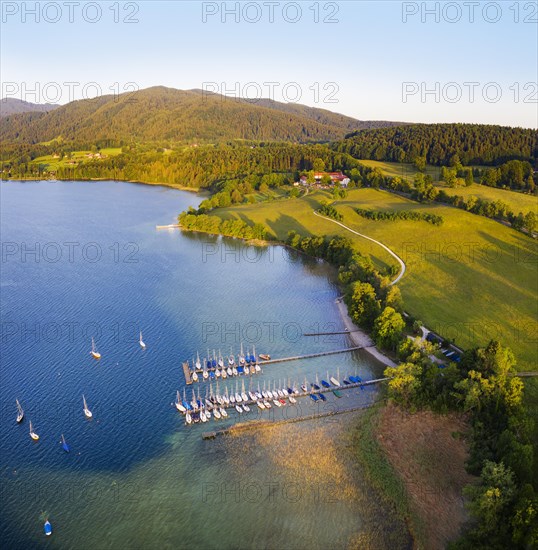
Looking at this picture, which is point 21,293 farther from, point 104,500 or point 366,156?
point 366,156

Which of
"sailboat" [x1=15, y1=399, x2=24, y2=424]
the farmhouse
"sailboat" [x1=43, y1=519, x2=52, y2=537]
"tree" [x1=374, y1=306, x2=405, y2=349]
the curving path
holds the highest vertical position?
the farmhouse

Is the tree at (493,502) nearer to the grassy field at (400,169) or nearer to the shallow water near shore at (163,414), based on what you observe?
the shallow water near shore at (163,414)

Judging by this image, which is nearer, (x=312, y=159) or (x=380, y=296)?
(x=380, y=296)

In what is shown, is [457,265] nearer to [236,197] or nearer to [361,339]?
[361,339]

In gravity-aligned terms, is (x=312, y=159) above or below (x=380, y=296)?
above

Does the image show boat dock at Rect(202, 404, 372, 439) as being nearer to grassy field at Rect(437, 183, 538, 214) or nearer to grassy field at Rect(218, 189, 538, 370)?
grassy field at Rect(218, 189, 538, 370)

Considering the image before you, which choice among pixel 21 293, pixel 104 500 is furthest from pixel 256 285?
pixel 104 500

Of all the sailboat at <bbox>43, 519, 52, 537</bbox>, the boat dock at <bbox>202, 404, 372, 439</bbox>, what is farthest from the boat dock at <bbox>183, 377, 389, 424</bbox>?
the sailboat at <bbox>43, 519, 52, 537</bbox>
